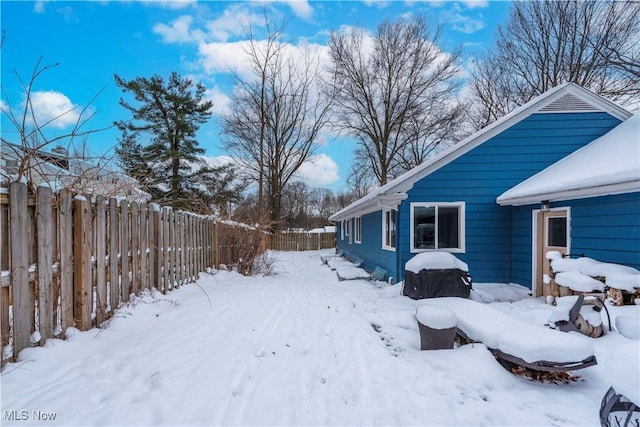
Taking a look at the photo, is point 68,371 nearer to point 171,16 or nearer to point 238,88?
point 171,16

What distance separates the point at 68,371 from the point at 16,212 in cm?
133

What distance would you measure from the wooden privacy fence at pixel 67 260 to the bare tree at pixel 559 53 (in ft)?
52.8

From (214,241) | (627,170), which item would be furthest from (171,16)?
(627,170)

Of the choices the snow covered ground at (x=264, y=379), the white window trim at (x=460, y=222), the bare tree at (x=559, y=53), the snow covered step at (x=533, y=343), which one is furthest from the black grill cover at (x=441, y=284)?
the bare tree at (x=559, y=53)

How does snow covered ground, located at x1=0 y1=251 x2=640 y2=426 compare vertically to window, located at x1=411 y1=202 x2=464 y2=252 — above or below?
below

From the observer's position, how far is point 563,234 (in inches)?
259

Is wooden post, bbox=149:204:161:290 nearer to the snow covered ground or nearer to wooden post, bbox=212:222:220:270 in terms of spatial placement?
the snow covered ground

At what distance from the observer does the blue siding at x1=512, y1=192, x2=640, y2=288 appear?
5078 millimetres

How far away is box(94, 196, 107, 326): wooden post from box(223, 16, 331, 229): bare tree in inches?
726

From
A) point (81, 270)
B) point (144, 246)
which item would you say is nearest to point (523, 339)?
point (81, 270)

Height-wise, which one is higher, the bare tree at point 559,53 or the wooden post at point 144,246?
the bare tree at point 559,53

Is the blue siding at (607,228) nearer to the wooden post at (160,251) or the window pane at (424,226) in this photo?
the window pane at (424,226)

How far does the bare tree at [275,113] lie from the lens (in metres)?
21.1

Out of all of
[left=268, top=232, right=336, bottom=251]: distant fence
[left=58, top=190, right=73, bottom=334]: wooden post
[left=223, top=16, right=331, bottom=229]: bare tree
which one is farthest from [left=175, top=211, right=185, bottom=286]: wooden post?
[left=268, top=232, right=336, bottom=251]: distant fence
